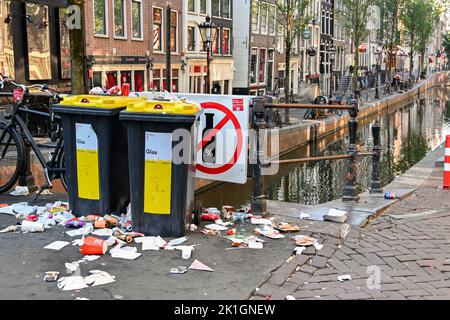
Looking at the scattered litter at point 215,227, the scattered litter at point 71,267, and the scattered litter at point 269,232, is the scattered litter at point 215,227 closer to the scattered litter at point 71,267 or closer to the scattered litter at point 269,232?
the scattered litter at point 269,232

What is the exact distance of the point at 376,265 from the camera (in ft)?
15.0

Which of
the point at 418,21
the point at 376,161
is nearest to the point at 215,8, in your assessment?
the point at 376,161

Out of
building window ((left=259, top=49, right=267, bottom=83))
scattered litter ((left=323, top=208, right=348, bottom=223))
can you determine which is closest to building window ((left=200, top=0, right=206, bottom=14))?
building window ((left=259, top=49, right=267, bottom=83))

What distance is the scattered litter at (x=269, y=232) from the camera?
5266 millimetres

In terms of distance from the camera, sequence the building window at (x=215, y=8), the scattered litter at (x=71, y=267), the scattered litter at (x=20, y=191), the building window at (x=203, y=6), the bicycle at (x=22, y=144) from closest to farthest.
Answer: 1. the scattered litter at (x=71, y=267)
2. the bicycle at (x=22, y=144)
3. the scattered litter at (x=20, y=191)
4. the building window at (x=203, y=6)
5. the building window at (x=215, y=8)

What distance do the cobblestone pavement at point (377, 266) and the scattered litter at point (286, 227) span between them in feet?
0.79

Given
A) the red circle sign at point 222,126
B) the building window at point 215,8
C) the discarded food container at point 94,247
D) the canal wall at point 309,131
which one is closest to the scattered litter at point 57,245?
the discarded food container at point 94,247

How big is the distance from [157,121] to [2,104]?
11.2 metres

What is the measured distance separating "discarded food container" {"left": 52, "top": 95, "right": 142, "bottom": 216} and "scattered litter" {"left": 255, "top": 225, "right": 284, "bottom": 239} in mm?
1430

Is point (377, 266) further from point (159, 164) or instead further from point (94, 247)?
point (94, 247)

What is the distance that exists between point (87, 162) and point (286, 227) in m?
2.06

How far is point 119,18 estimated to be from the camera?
23.2 meters

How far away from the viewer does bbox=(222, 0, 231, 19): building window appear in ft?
112

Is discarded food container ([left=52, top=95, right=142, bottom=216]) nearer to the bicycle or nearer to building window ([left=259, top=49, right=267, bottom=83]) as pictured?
the bicycle
